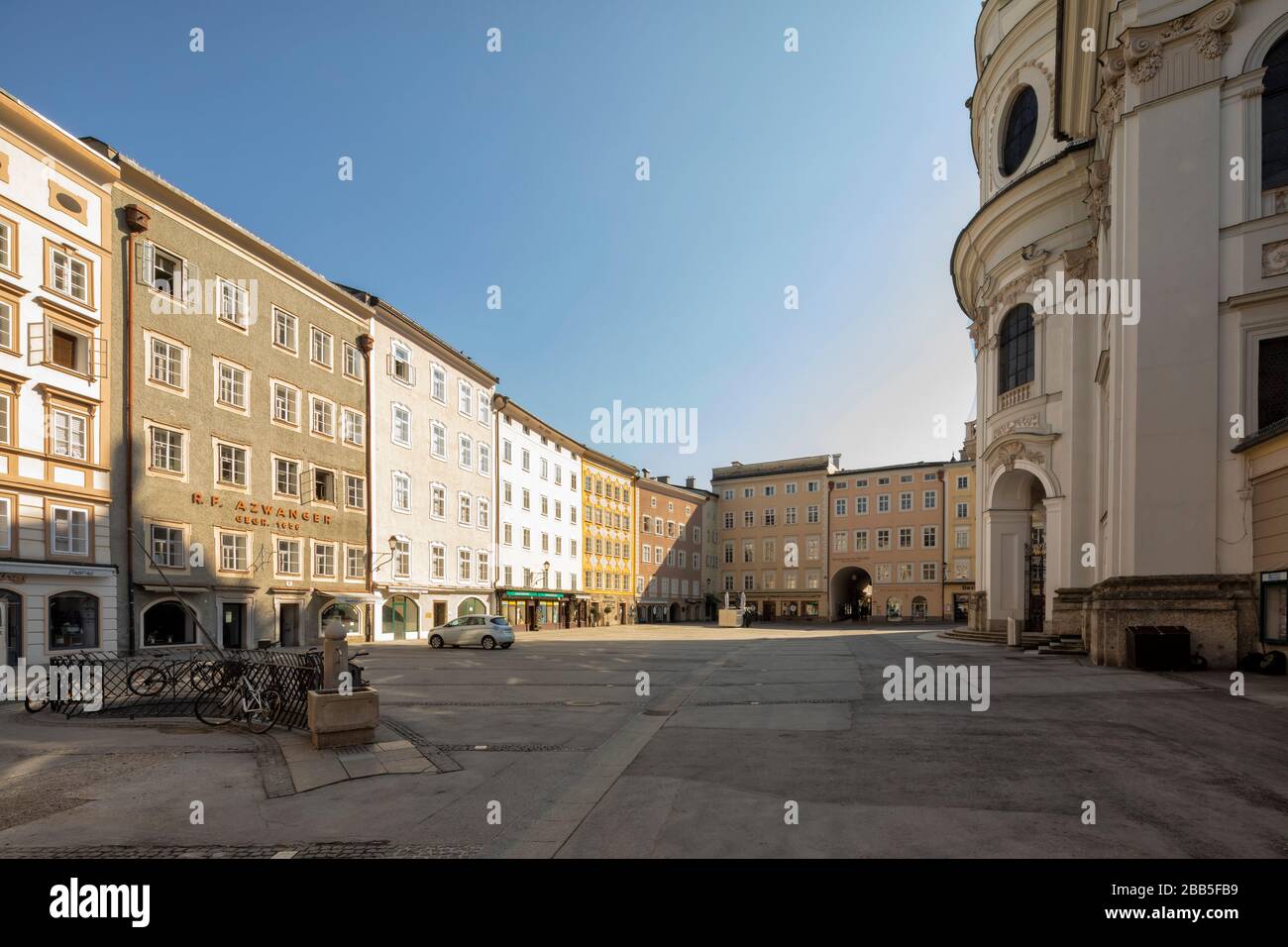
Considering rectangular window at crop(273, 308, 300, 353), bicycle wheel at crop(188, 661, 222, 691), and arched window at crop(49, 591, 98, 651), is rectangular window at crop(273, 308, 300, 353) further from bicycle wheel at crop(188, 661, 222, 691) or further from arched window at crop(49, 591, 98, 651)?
bicycle wheel at crop(188, 661, 222, 691)

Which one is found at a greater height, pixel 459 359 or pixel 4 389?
pixel 459 359

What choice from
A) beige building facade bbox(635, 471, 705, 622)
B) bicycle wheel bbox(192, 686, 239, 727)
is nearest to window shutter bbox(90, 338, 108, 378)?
bicycle wheel bbox(192, 686, 239, 727)

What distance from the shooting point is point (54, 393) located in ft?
69.7

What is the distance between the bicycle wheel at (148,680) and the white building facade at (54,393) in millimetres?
9346

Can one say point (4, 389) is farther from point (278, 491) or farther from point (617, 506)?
point (617, 506)

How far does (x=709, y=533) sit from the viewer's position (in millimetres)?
81688

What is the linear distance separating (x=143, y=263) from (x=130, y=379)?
4.25 meters

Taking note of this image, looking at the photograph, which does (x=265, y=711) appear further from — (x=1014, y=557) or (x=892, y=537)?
(x=892, y=537)

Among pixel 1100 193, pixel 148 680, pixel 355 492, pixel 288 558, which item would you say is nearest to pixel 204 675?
pixel 148 680

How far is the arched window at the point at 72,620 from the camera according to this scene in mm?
21031

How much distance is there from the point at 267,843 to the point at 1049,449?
2620cm

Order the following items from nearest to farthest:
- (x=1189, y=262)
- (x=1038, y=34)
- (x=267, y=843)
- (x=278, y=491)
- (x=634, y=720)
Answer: (x=267, y=843) < (x=634, y=720) < (x=1189, y=262) < (x=1038, y=34) < (x=278, y=491)

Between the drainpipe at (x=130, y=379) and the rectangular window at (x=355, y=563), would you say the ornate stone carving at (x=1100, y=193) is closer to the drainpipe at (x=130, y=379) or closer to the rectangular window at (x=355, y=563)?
the drainpipe at (x=130, y=379)
